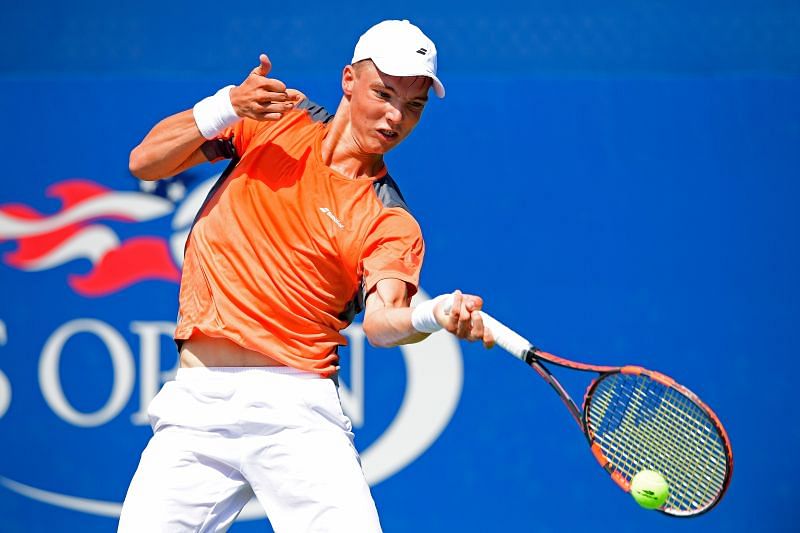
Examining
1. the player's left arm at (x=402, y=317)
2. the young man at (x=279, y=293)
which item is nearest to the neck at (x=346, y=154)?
the young man at (x=279, y=293)

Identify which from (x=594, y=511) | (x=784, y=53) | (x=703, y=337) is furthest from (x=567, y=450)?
(x=784, y=53)

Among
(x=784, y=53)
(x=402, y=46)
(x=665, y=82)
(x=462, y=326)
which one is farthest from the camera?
(x=784, y=53)

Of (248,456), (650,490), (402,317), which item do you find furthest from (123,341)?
(650,490)

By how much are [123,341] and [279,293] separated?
6.57ft

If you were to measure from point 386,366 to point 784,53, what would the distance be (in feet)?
7.20

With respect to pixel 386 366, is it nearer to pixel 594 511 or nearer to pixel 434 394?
pixel 434 394

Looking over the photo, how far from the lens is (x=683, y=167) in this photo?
514cm

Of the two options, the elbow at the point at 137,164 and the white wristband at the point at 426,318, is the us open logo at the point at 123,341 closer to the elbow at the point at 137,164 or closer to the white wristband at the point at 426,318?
the elbow at the point at 137,164

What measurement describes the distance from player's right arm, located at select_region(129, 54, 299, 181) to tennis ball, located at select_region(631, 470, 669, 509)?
1.33 meters

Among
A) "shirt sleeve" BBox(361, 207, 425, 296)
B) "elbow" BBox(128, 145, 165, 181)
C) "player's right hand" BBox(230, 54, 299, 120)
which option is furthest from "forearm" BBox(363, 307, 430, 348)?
"elbow" BBox(128, 145, 165, 181)

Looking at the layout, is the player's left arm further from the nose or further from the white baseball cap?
the white baseball cap

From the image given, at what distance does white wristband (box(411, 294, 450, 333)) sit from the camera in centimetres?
303

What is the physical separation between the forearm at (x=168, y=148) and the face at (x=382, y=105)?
1.41 ft

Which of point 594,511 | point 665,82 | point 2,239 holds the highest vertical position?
point 665,82
